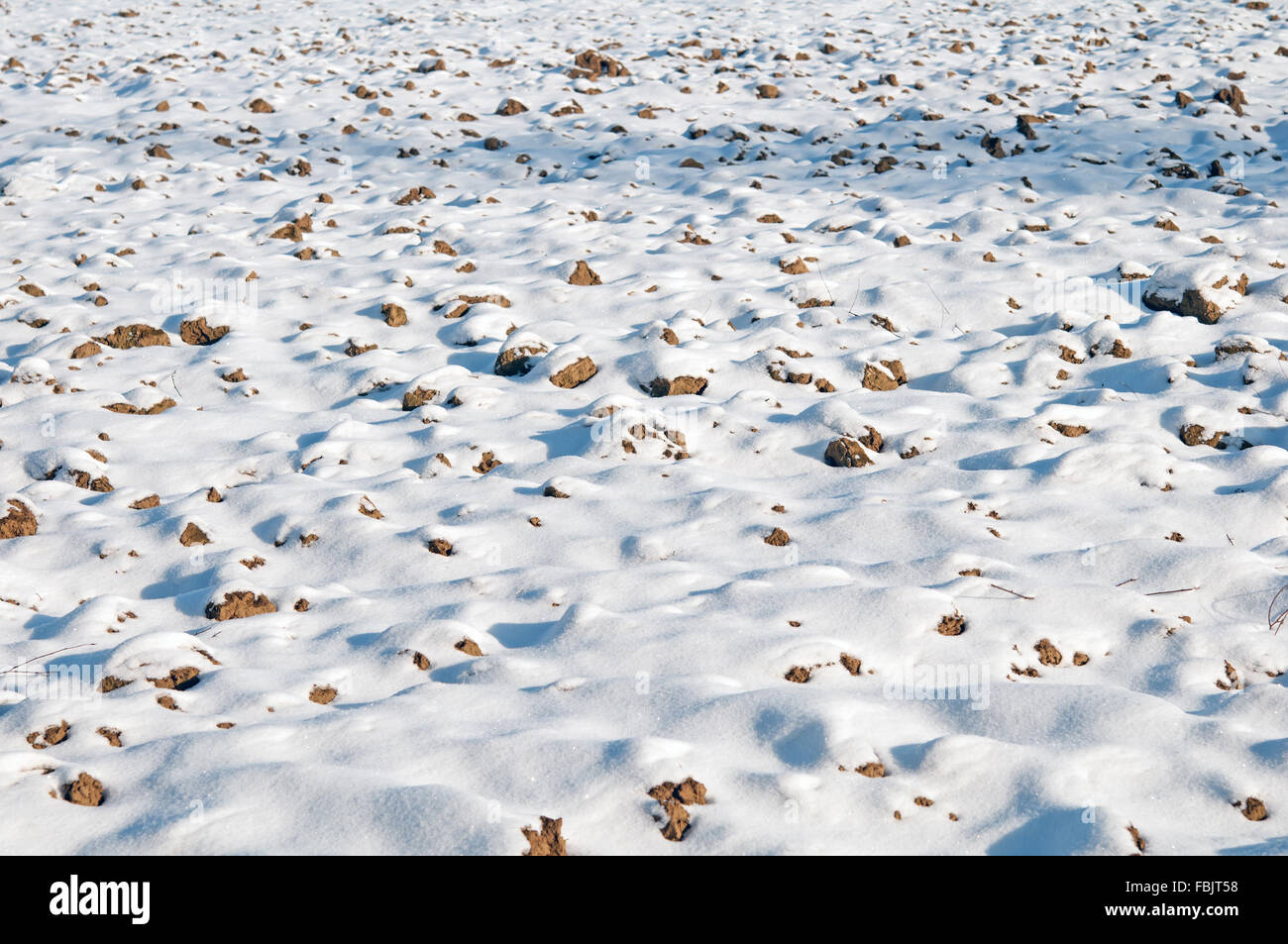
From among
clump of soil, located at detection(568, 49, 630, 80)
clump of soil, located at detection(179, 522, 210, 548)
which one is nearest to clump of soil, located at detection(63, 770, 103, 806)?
clump of soil, located at detection(179, 522, 210, 548)

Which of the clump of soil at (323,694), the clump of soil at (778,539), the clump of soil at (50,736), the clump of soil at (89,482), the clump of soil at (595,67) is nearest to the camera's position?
the clump of soil at (50,736)

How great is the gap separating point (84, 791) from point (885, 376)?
154 inches

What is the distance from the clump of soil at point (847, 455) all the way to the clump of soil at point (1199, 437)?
1431 millimetres

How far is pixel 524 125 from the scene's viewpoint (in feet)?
31.4

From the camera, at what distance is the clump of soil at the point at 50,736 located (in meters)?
2.72

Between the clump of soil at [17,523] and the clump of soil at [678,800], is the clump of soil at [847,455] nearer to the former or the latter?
the clump of soil at [678,800]

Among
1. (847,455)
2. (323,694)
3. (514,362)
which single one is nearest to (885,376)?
(847,455)

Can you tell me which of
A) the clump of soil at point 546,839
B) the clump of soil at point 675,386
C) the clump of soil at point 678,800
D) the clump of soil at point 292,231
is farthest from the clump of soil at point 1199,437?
the clump of soil at point 292,231

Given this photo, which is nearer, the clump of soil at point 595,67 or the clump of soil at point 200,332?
the clump of soil at point 200,332

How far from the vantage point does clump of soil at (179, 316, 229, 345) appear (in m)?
5.56

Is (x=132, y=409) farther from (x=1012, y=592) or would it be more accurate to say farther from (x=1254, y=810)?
(x=1254, y=810)

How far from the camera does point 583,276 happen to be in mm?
6254

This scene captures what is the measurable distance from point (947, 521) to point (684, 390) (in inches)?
64.7

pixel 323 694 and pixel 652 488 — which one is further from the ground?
pixel 652 488
